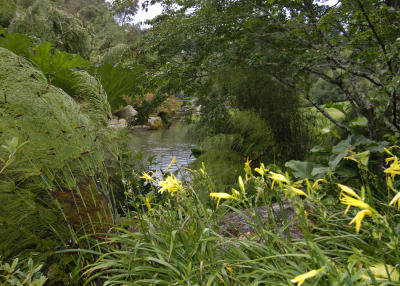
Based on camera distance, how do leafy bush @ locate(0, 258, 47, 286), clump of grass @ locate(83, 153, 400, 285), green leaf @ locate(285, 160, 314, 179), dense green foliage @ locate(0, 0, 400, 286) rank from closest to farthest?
clump of grass @ locate(83, 153, 400, 285) < leafy bush @ locate(0, 258, 47, 286) < dense green foliage @ locate(0, 0, 400, 286) < green leaf @ locate(285, 160, 314, 179)

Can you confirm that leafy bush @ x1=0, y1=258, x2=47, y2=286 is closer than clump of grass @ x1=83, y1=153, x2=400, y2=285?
No

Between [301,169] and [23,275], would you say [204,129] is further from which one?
[23,275]

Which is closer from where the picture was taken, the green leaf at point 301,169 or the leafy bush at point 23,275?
the leafy bush at point 23,275

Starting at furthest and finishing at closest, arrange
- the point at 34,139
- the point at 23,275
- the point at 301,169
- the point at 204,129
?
the point at 204,129 < the point at 301,169 < the point at 34,139 < the point at 23,275

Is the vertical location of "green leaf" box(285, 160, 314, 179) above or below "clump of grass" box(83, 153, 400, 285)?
below

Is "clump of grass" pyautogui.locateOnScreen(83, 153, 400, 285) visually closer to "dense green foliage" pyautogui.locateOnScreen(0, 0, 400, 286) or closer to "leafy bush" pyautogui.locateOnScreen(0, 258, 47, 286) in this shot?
"dense green foliage" pyautogui.locateOnScreen(0, 0, 400, 286)

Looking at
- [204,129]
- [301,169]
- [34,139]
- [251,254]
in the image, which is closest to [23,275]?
[34,139]

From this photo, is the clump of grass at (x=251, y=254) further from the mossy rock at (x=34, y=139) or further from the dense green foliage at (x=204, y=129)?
the mossy rock at (x=34, y=139)

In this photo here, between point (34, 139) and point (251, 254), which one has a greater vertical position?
point (34, 139)

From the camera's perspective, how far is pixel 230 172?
2541 millimetres

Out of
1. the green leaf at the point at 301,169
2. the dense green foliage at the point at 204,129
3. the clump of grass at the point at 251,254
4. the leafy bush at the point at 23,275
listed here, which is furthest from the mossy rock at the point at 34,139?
the green leaf at the point at 301,169

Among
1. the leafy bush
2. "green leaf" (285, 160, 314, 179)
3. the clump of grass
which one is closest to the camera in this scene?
the clump of grass

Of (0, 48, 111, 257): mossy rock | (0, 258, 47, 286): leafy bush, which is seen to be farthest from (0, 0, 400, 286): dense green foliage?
(0, 258, 47, 286): leafy bush

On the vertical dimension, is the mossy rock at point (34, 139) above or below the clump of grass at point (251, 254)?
above
